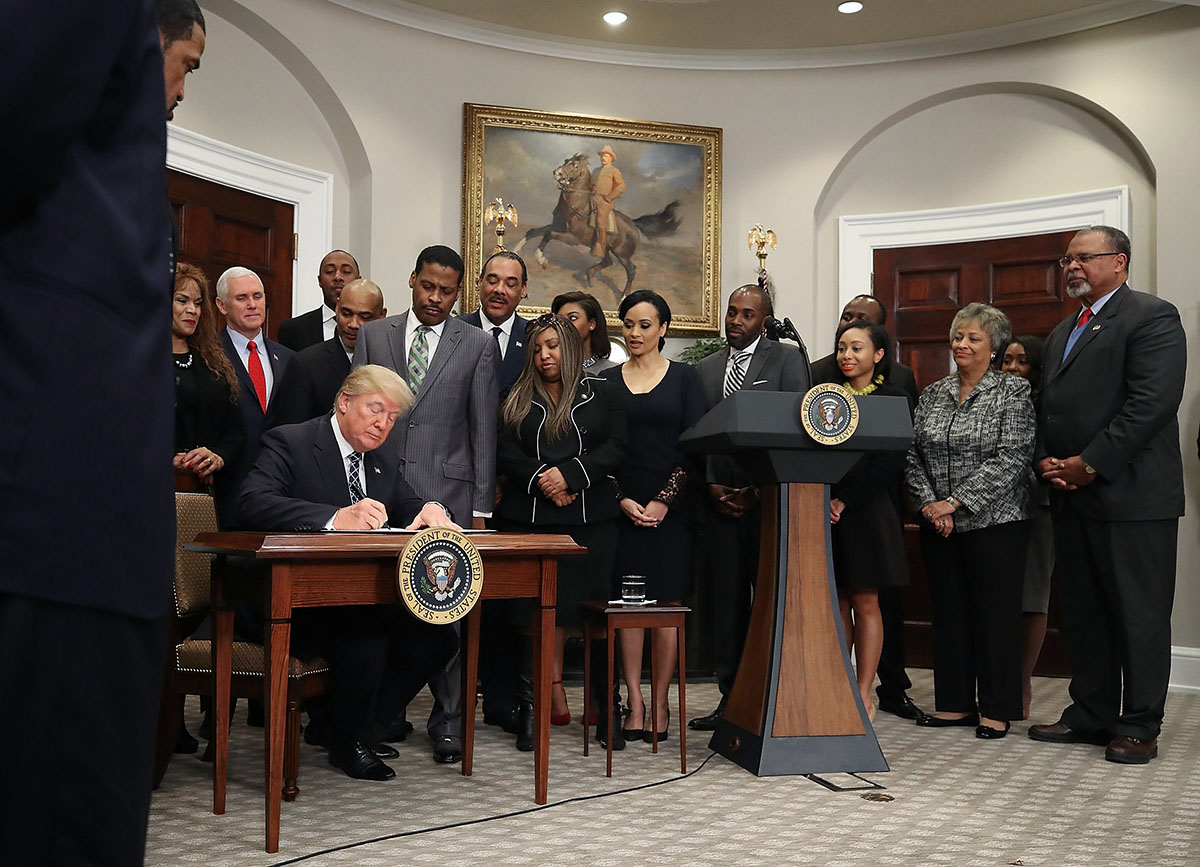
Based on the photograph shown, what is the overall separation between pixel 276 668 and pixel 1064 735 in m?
3.24

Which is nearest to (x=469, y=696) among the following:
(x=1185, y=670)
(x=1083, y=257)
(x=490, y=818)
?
(x=490, y=818)

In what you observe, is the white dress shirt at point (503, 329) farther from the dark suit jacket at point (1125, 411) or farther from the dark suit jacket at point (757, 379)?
the dark suit jacket at point (1125, 411)

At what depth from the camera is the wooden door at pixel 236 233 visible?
646cm

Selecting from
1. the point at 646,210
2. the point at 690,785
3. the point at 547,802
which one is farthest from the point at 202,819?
the point at 646,210

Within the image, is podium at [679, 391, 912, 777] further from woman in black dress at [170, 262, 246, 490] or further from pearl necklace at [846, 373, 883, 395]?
woman in black dress at [170, 262, 246, 490]

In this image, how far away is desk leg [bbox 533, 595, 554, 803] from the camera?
3.50 meters

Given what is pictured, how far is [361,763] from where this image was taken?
383cm

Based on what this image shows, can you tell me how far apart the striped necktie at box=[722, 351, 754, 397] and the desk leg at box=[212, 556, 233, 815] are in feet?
7.96

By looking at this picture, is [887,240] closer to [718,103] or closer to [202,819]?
[718,103]

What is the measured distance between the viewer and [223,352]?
4.53 meters

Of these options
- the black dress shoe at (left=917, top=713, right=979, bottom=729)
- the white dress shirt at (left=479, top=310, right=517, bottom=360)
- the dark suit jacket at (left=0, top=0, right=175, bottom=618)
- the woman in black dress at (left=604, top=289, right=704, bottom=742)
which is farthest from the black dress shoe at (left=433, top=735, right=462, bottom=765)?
the dark suit jacket at (left=0, top=0, right=175, bottom=618)

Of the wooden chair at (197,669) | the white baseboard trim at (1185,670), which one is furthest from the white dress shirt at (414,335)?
the white baseboard trim at (1185,670)

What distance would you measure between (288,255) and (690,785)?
4577mm

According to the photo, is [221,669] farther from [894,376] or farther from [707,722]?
[894,376]
